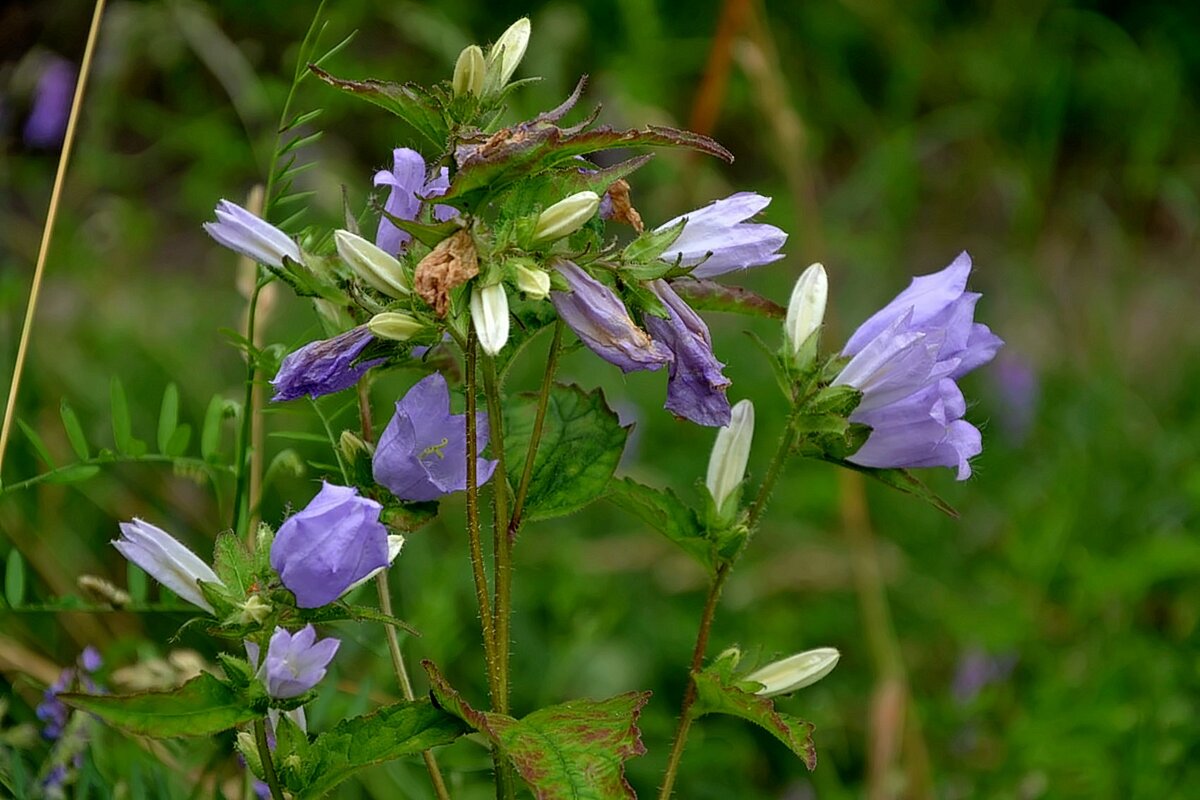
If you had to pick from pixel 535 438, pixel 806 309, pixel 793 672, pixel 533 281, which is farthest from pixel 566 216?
pixel 793 672

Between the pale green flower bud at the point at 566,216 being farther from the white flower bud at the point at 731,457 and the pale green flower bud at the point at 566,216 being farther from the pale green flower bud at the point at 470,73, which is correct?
the white flower bud at the point at 731,457

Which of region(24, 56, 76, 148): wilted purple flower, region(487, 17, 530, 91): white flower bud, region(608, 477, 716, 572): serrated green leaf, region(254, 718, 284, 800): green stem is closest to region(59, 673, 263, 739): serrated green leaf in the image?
region(254, 718, 284, 800): green stem

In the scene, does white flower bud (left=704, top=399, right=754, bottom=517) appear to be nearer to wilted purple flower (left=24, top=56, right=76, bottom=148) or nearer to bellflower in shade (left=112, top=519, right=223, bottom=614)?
bellflower in shade (left=112, top=519, right=223, bottom=614)

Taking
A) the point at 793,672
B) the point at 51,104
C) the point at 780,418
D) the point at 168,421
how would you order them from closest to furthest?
1. the point at 793,672
2. the point at 168,421
3. the point at 51,104
4. the point at 780,418

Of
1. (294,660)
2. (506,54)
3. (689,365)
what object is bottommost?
(294,660)

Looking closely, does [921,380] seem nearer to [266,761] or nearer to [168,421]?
[266,761]

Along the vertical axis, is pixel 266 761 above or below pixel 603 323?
below
